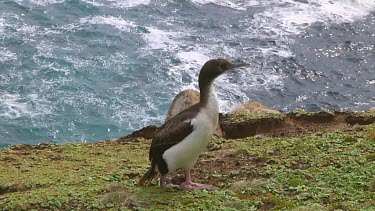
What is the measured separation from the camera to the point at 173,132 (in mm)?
11562

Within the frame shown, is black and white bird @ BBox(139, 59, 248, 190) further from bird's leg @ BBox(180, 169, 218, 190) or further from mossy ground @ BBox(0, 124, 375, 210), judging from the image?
mossy ground @ BBox(0, 124, 375, 210)

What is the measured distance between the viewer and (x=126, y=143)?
1822 cm

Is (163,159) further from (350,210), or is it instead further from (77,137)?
(77,137)

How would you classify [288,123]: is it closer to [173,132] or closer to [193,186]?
[193,186]

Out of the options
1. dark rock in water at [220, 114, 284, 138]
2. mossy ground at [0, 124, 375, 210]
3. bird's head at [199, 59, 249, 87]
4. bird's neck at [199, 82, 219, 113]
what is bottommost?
dark rock in water at [220, 114, 284, 138]

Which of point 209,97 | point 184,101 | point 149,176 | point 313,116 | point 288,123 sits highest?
point 209,97

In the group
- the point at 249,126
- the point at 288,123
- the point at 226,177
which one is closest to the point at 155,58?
the point at 249,126

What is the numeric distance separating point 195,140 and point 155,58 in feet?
90.8

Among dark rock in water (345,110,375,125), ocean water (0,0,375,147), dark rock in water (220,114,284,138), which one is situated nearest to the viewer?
dark rock in water (345,110,375,125)

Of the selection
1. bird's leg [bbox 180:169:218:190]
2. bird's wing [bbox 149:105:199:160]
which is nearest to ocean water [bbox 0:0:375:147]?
bird's wing [bbox 149:105:199:160]

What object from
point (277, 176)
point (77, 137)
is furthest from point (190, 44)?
point (277, 176)

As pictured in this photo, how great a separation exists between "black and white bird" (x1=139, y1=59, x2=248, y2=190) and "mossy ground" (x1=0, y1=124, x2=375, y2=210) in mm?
442

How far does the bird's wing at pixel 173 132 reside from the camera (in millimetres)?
11453

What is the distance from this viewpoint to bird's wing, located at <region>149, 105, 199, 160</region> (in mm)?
11453
